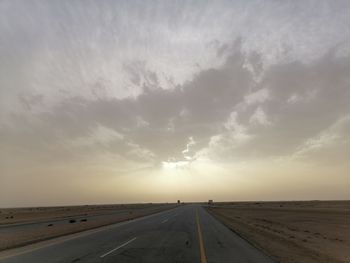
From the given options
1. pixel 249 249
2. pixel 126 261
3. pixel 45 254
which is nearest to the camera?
pixel 126 261

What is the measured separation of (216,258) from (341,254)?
282 inches

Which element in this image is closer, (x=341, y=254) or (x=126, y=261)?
(x=126, y=261)

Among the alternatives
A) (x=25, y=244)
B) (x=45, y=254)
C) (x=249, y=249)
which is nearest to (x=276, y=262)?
(x=249, y=249)

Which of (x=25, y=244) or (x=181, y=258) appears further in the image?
(x=25, y=244)

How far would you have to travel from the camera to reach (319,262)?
12805mm

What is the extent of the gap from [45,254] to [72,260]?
8.09 ft

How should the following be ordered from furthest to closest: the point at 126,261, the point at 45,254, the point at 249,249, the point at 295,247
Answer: the point at 295,247, the point at 249,249, the point at 45,254, the point at 126,261

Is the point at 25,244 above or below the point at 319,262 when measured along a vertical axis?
above

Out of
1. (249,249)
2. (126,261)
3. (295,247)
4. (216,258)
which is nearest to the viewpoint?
(126,261)

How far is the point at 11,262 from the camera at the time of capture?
12.2 m

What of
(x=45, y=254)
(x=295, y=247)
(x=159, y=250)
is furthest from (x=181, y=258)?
(x=295, y=247)

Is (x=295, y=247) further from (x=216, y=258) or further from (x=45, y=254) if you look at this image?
(x=45, y=254)

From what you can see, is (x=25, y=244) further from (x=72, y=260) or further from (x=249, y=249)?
(x=249, y=249)

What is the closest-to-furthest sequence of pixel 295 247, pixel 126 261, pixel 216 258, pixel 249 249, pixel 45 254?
pixel 126 261 → pixel 216 258 → pixel 45 254 → pixel 249 249 → pixel 295 247
